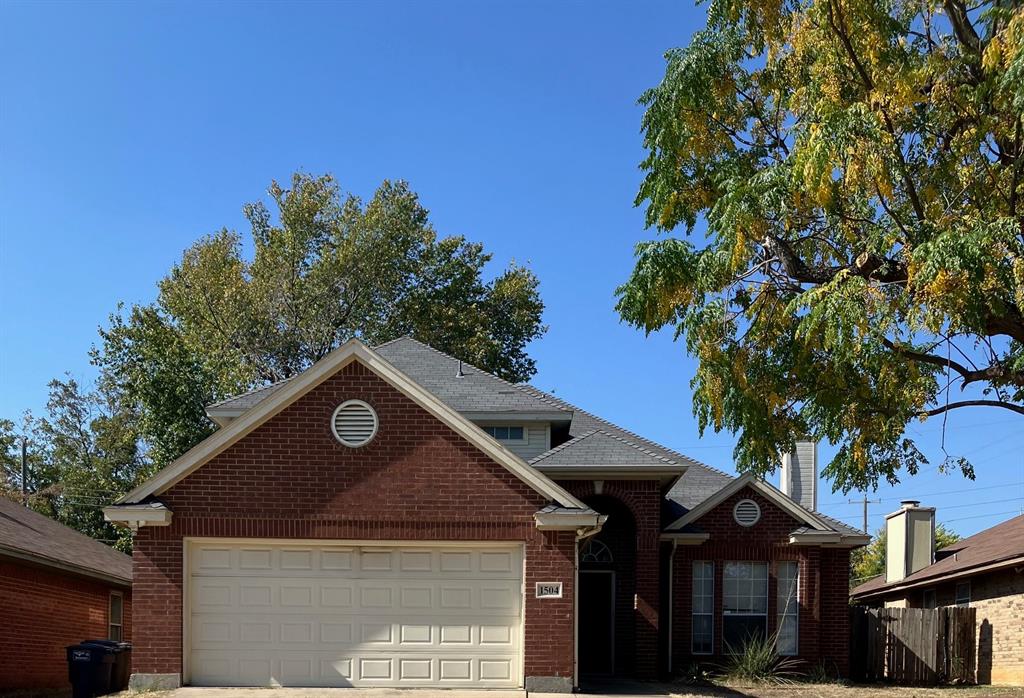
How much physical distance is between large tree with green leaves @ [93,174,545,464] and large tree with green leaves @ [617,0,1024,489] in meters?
26.6

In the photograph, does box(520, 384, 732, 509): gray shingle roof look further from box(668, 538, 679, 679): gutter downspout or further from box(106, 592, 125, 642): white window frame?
box(106, 592, 125, 642): white window frame

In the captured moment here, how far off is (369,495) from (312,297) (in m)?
26.0

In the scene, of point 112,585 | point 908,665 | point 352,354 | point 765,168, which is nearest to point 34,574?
point 112,585

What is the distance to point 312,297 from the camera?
41.8 meters

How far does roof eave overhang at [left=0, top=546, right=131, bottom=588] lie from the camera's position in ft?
62.3

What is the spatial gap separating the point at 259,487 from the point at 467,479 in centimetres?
310

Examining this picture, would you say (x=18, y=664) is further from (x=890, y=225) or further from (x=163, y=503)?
(x=890, y=225)

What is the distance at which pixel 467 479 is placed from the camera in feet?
54.9

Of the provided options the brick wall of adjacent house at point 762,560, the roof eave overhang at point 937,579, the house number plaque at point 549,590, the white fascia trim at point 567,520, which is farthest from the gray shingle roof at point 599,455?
the roof eave overhang at point 937,579

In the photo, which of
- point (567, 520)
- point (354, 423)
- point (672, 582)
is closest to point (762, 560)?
point (672, 582)

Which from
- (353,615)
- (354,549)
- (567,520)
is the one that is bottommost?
(353,615)

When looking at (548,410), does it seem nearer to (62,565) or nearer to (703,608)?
(703,608)

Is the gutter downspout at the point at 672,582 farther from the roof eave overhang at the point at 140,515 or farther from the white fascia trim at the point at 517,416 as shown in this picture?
the roof eave overhang at the point at 140,515

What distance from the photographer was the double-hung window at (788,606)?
2183 cm
